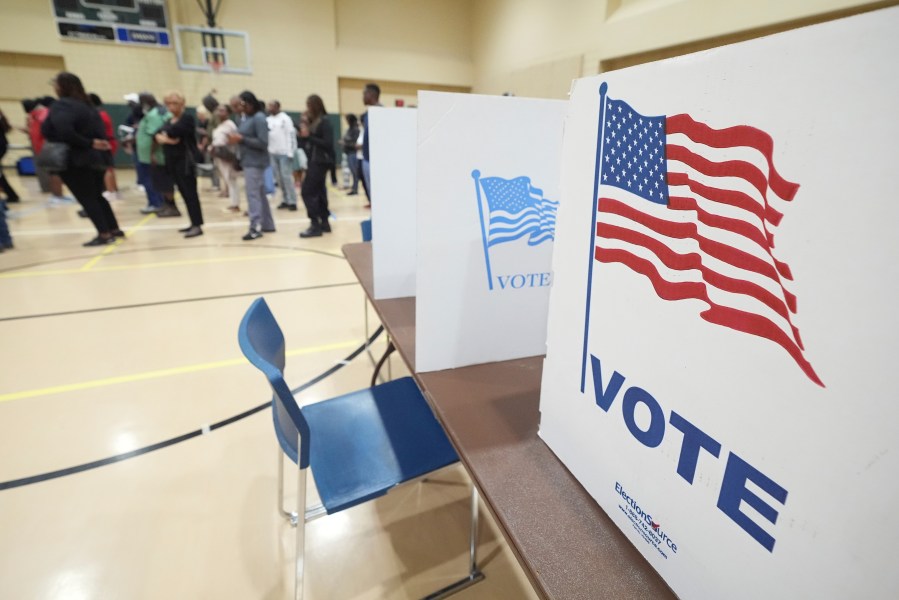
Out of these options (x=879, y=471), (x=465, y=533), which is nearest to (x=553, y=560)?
(x=879, y=471)

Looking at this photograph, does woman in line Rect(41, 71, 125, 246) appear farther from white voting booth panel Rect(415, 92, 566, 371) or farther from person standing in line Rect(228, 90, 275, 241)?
white voting booth panel Rect(415, 92, 566, 371)

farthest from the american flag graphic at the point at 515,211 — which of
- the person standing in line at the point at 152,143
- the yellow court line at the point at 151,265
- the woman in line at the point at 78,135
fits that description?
the person standing in line at the point at 152,143

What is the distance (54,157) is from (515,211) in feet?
13.7

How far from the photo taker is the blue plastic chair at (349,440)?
982mm

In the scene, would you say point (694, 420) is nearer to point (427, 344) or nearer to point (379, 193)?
point (427, 344)

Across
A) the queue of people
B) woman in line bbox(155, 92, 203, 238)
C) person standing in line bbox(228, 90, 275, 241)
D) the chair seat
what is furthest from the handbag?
the chair seat

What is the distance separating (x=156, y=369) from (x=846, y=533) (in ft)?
8.33

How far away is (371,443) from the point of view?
1184mm

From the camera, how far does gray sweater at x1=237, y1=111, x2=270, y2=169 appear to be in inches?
154

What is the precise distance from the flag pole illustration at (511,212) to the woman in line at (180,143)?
4.13 m

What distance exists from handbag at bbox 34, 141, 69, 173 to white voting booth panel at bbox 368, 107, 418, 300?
11.7ft

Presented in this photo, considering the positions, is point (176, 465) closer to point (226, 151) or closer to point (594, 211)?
point (594, 211)

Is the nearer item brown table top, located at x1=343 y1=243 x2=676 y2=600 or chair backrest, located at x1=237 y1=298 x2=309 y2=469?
brown table top, located at x1=343 y1=243 x2=676 y2=600

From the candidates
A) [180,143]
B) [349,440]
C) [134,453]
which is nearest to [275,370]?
[349,440]
